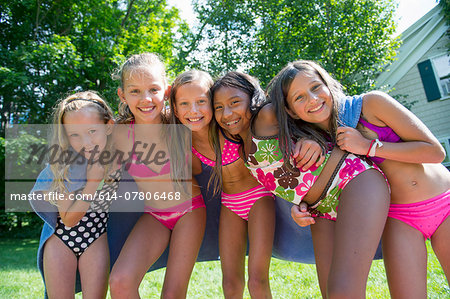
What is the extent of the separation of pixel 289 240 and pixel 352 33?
9.90 metres

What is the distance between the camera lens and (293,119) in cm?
254

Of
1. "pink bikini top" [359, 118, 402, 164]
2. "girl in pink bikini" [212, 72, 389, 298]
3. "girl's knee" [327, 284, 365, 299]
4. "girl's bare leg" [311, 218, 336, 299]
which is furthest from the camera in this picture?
"girl's bare leg" [311, 218, 336, 299]

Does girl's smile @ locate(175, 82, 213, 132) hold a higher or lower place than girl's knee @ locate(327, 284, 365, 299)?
higher

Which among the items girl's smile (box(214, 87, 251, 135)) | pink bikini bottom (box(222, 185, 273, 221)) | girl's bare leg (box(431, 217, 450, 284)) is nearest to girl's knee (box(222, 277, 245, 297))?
pink bikini bottom (box(222, 185, 273, 221))

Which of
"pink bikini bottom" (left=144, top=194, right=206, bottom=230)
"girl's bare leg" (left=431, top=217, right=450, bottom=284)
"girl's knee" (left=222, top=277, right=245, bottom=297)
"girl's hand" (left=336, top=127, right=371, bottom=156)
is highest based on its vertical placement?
"girl's hand" (left=336, top=127, right=371, bottom=156)

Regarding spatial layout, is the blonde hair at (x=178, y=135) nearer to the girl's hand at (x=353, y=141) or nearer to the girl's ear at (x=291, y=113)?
the girl's ear at (x=291, y=113)

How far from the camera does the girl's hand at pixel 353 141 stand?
7.20 feet

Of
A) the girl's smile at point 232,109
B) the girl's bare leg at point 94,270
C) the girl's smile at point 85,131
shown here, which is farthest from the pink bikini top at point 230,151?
the girl's bare leg at point 94,270

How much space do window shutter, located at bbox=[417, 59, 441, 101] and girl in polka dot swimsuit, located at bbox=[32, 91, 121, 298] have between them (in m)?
12.1

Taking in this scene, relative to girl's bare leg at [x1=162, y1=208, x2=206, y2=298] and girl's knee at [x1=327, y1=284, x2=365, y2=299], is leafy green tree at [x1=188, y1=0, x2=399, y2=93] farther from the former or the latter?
girl's knee at [x1=327, y1=284, x2=365, y2=299]

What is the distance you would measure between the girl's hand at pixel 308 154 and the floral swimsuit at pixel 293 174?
5cm

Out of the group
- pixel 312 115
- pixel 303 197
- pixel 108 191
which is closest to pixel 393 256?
pixel 303 197

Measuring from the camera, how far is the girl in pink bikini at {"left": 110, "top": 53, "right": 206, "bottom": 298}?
2.72m

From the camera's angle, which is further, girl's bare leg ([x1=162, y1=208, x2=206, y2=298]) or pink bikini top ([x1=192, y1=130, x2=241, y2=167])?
pink bikini top ([x1=192, y1=130, x2=241, y2=167])
